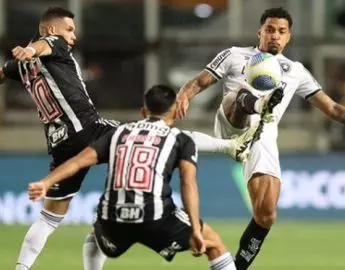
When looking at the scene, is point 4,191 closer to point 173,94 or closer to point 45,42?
point 45,42

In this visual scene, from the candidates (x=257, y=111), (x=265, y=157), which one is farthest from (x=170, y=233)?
(x=265, y=157)

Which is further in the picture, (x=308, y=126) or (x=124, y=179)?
(x=308, y=126)

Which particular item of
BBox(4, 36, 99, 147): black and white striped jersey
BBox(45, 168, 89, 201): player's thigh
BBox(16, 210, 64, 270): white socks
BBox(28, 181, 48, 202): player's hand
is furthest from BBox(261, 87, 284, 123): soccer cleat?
BBox(28, 181, 48, 202): player's hand

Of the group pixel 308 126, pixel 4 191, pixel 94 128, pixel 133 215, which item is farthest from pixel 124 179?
pixel 308 126

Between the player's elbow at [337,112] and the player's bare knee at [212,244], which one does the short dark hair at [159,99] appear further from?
the player's elbow at [337,112]

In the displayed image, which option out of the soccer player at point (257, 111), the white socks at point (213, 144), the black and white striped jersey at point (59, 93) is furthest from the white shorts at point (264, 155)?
the black and white striped jersey at point (59, 93)

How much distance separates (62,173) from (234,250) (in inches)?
216

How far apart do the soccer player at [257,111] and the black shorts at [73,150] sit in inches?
28.6

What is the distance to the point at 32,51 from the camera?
10.0 meters

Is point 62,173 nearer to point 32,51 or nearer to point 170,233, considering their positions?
point 170,233

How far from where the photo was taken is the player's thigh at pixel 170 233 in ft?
30.4

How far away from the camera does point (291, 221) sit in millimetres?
17859

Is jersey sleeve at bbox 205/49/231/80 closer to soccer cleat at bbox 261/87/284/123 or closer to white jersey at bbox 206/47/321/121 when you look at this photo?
white jersey at bbox 206/47/321/121

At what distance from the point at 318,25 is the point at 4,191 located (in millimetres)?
7533
